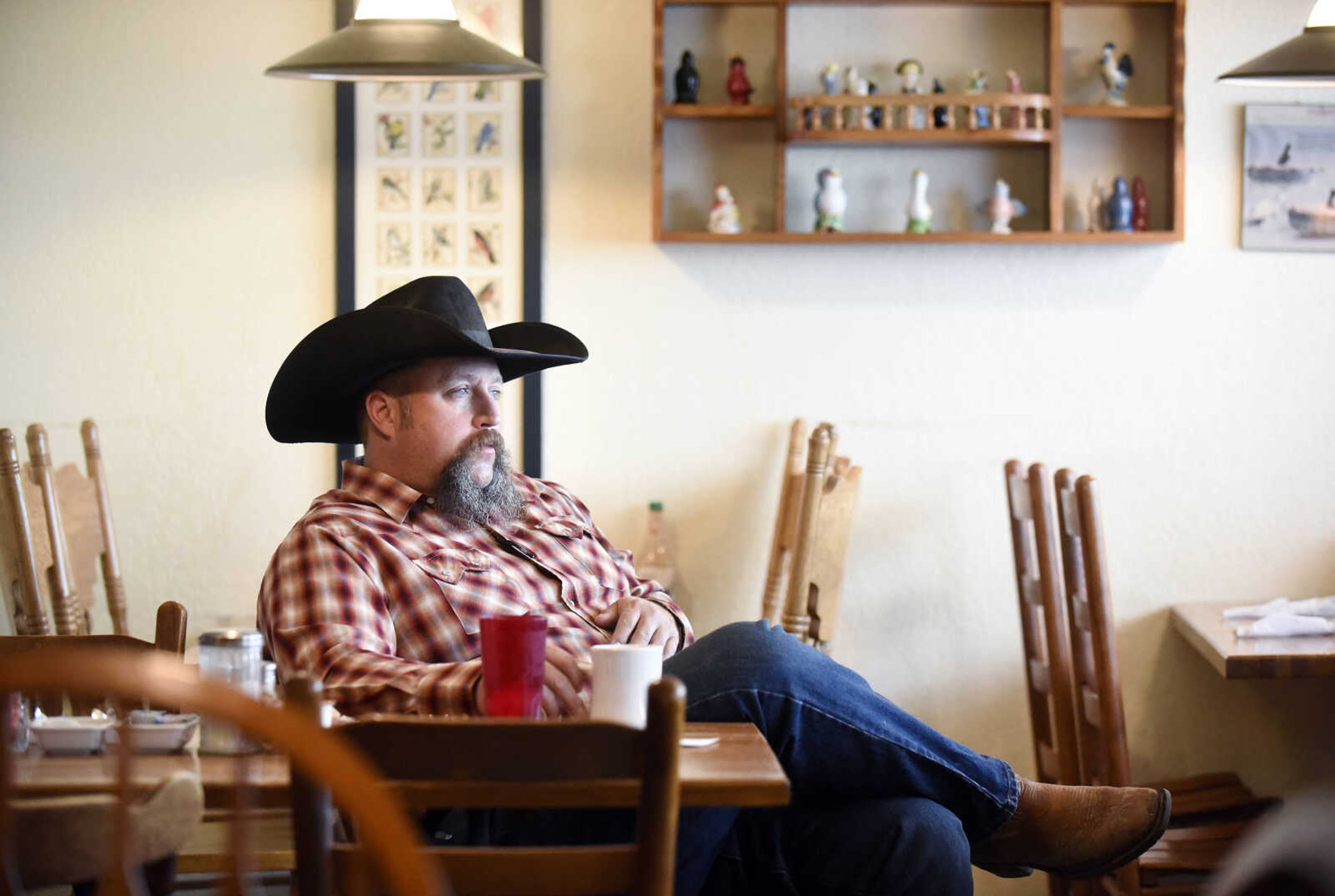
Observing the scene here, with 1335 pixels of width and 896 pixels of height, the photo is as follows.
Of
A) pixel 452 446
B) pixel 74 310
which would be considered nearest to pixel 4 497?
pixel 74 310

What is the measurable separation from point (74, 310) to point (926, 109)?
1.97 m

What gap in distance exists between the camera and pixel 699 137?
331cm

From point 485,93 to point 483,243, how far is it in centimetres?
34

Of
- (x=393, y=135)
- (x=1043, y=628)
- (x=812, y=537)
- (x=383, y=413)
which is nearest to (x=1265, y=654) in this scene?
(x=1043, y=628)

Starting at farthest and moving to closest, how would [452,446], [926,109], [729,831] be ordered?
[926,109]
[452,446]
[729,831]

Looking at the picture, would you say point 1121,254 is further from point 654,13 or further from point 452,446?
point 452,446

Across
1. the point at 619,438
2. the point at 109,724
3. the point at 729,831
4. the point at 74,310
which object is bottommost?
the point at 729,831

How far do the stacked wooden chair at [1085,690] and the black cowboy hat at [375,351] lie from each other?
96 cm

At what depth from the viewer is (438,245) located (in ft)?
10.8

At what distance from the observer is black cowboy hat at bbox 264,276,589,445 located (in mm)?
2414

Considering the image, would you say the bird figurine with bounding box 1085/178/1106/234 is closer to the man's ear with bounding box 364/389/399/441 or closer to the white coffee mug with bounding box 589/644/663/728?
the man's ear with bounding box 364/389/399/441

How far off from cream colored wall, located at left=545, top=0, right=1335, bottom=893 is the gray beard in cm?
84

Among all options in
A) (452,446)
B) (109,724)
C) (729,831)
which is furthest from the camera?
(452,446)

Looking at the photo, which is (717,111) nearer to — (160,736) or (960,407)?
(960,407)
